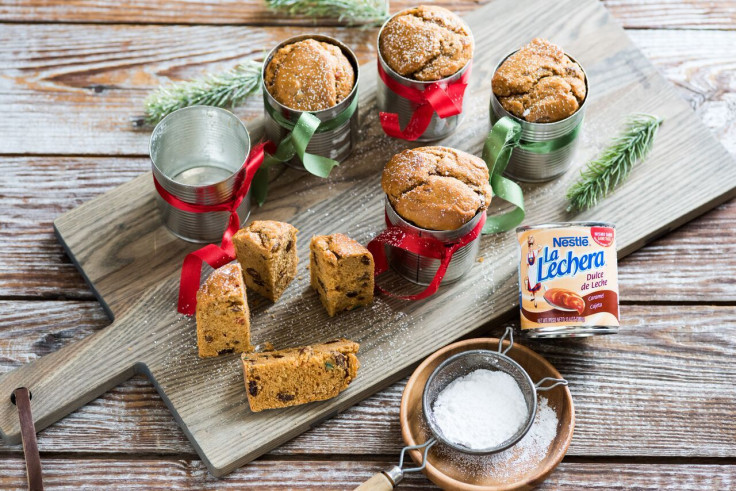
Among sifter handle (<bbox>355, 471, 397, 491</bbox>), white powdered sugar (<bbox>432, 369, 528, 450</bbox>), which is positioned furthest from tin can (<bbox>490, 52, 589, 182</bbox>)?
sifter handle (<bbox>355, 471, 397, 491</bbox>)

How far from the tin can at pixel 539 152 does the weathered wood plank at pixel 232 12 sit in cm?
62

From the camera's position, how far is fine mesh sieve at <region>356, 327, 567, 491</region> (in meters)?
2.23

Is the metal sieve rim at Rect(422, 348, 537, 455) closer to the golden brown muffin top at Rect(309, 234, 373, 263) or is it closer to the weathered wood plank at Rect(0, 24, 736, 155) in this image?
the golden brown muffin top at Rect(309, 234, 373, 263)

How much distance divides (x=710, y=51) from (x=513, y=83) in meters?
0.89

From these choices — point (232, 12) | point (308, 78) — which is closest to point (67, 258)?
point (308, 78)

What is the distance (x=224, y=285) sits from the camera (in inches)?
91.4

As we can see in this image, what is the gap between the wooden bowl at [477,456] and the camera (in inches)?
88.5

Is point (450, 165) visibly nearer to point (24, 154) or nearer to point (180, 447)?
point (180, 447)

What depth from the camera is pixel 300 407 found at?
2.37m

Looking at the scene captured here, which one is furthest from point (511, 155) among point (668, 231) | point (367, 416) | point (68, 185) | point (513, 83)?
point (68, 185)

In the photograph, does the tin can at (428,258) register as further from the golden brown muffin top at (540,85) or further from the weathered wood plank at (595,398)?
the golden brown muffin top at (540,85)

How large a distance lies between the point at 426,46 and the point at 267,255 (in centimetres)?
75

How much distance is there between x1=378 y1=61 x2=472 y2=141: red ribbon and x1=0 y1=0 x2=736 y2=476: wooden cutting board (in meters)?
0.11

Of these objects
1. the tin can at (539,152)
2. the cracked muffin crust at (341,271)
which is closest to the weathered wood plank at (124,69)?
the tin can at (539,152)
